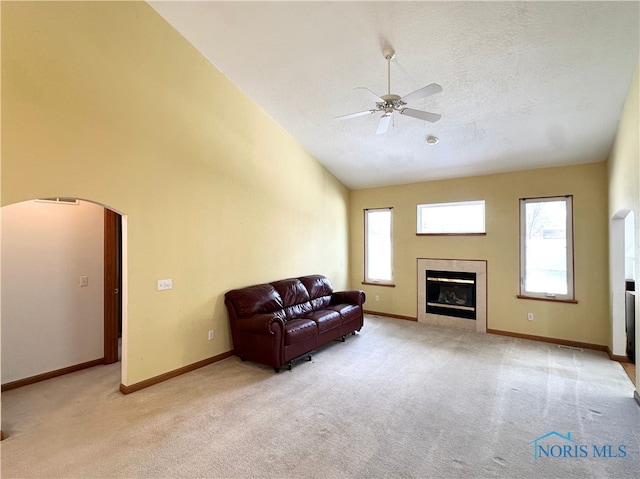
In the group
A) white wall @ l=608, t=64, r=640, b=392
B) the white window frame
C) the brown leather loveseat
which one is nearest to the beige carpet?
the brown leather loveseat

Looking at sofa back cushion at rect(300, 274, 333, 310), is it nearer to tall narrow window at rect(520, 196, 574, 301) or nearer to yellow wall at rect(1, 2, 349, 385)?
yellow wall at rect(1, 2, 349, 385)

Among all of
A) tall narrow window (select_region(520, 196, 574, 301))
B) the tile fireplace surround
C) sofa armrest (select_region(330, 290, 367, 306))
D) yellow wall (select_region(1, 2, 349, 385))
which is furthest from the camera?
the tile fireplace surround

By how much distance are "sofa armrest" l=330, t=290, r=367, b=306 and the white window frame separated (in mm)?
1896

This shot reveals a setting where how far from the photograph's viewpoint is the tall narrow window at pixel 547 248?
4926mm

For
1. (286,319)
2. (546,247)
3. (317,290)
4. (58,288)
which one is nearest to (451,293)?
(546,247)

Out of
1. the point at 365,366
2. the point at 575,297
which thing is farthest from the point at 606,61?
the point at 365,366

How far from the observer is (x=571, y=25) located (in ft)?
8.85

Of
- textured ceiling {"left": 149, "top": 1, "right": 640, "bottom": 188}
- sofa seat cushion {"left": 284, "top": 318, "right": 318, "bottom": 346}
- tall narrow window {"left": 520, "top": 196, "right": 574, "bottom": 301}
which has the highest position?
textured ceiling {"left": 149, "top": 1, "right": 640, "bottom": 188}

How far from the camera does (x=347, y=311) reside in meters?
5.04

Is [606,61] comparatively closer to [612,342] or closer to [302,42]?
[302,42]

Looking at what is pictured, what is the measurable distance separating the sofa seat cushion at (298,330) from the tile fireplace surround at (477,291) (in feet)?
9.35

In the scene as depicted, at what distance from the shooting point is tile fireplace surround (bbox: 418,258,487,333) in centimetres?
559

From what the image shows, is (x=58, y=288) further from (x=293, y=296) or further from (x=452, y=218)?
(x=452, y=218)

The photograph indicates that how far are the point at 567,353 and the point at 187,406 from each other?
5071 mm
